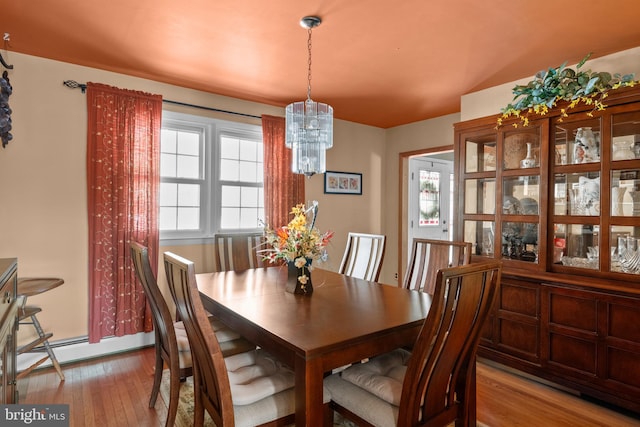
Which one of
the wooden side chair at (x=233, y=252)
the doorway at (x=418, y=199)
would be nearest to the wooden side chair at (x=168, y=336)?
the wooden side chair at (x=233, y=252)

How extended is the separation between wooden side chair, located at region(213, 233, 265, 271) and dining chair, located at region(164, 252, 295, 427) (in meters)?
1.42

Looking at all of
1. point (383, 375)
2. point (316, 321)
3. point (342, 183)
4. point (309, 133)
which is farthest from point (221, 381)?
point (342, 183)

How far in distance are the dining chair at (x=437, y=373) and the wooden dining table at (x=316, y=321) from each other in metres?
0.19

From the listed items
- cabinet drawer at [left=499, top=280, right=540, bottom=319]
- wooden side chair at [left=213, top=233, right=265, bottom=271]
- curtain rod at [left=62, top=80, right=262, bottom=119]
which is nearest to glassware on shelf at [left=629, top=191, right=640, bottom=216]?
cabinet drawer at [left=499, top=280, right=540, bottom=319]

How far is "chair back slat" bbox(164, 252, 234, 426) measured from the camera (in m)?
1.37

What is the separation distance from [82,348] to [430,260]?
2.93 meters

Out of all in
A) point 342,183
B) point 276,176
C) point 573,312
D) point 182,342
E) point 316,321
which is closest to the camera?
point 316,321

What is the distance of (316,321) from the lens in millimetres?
1631

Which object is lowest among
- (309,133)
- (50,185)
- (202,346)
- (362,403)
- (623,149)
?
(362,403)

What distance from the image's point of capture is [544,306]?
2605 mm

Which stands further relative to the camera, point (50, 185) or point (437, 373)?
point (50, 185)

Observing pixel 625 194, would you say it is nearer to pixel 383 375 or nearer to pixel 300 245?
pixel 383 375

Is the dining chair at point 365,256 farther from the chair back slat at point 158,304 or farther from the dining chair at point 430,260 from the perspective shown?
the chair back slat at point 158,304

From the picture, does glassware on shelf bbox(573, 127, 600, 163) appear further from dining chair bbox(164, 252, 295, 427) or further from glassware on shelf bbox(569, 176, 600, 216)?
dining chair bbox(164, 252, 295, 427)
